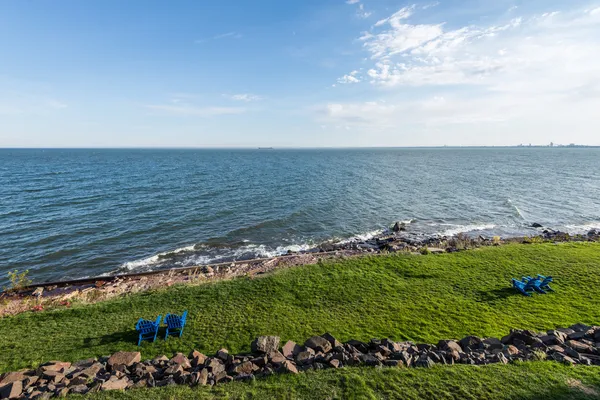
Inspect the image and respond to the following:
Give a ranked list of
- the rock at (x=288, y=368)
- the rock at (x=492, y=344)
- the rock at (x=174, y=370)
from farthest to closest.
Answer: the rock at (x=492, y=344) < the rock at (x=174, y=370) < the rock at (x=288, y=368)

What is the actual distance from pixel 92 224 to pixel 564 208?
7286cm

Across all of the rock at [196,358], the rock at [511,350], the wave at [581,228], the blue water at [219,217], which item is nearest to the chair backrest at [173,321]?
the rock at [196,358]

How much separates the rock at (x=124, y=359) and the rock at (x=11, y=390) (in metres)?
2.41

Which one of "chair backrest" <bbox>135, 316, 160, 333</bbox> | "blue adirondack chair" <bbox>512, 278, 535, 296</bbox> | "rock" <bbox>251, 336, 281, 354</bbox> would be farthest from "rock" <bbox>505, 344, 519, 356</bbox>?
"chair backrest" <bbox>135, 316, 160, 333</bbox>

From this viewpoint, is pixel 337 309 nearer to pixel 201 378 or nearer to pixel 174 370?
pixel 201 378

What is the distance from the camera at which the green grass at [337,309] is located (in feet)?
40.7

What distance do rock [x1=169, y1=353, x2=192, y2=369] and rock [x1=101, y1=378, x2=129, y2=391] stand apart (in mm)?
1621

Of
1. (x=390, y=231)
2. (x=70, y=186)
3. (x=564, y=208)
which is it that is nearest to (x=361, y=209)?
(x=390, y=231)

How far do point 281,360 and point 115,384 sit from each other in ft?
18.3

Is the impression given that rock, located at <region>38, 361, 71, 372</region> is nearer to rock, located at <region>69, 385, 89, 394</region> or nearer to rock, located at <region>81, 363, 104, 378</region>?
rock, located at <region>81, 363, 104, 378</region>

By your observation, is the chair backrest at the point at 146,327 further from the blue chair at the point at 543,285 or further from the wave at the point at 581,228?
the wave at the point at 581,228

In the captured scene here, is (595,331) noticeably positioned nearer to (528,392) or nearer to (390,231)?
(528,392)

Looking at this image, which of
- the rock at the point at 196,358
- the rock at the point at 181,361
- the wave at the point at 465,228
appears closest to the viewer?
the rock at the point at 181,361

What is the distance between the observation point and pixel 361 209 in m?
45.6
